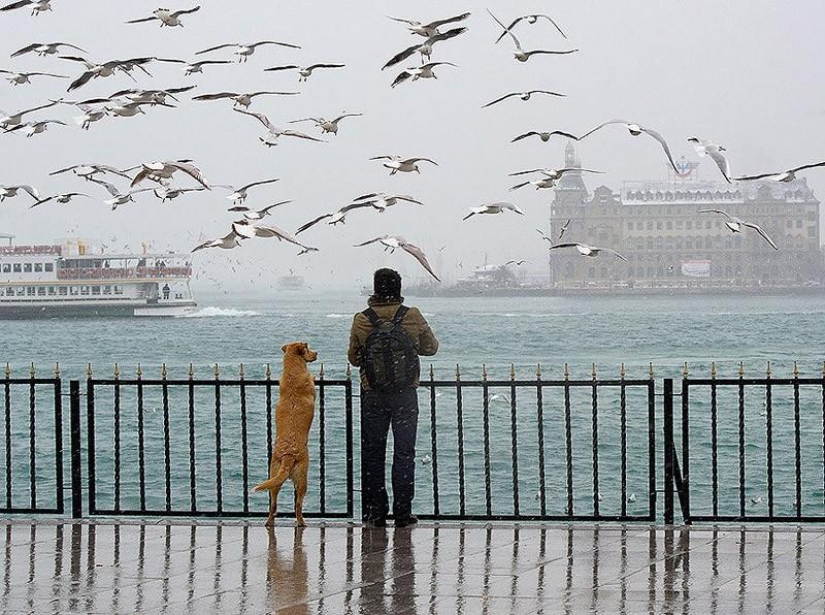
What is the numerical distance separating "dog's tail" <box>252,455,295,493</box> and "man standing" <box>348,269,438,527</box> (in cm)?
47

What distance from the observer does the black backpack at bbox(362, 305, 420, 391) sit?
869 cm

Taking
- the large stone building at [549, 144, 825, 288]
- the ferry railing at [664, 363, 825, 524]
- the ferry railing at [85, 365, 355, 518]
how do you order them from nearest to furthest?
1. the ferry railing at [664, 363, 825, 524]
2. the ferry railing at [85, 365, 355, 518]
3. the large stone building at [549, 144, 825, 288]

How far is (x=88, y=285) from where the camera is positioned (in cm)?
11094

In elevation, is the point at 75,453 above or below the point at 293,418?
below

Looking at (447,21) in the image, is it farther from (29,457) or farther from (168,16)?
(29,457)

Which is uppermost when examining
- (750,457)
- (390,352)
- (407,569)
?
(390,352)

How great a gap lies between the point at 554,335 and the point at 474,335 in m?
4.96

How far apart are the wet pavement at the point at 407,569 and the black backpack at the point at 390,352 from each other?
3.20 ft

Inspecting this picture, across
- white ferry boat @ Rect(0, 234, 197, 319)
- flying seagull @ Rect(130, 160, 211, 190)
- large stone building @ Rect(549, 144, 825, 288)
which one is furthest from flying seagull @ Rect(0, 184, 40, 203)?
large stone building @ Rect(549, 144, 825, 288)

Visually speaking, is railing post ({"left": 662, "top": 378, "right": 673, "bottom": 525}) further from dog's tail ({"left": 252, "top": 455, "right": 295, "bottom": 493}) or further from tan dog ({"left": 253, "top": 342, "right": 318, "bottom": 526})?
dog's tail ({"left": 252, "top": 455, "right": 295, "bottom": 493})

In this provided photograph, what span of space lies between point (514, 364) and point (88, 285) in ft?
253

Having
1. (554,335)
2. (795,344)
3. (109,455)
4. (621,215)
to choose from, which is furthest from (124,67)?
(621,215)

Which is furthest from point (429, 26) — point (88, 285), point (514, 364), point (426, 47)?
point (88, 285)

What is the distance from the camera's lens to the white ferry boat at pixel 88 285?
356ft
